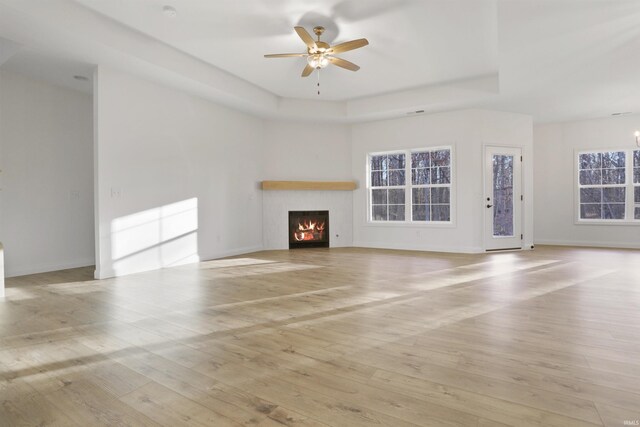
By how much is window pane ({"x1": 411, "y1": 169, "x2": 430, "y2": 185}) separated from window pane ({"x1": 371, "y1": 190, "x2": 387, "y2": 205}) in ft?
2.27

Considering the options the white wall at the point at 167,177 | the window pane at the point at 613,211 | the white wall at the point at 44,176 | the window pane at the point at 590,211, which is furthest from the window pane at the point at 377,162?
the white wall at the point at 44,176

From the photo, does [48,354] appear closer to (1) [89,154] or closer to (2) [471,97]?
(1) [89,154]

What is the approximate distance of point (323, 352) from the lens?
7.22ft

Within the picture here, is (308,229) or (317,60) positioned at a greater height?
(317,60)

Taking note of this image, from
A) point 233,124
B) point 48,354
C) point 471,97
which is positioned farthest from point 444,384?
point 233,124

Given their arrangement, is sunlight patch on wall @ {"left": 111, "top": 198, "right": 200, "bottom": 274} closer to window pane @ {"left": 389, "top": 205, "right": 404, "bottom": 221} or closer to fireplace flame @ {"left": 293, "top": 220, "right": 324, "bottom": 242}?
fireplace flame @ {"left": 293, "top": 220, "right": 324, "bottom": 242}

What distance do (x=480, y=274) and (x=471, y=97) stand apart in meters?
3.21

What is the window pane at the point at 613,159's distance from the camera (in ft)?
24.3

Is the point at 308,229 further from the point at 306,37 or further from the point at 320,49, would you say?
the point at 306,37

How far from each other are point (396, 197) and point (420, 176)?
26.5 inches

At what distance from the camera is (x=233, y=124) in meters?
6.76

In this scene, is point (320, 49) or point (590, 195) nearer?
point (320, 49)

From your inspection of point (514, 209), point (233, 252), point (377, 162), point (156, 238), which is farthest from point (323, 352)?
point (514, 209)

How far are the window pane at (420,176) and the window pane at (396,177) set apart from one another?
238 millimetres
